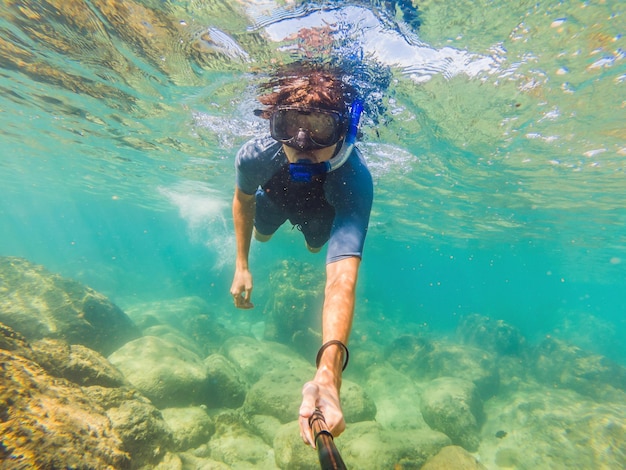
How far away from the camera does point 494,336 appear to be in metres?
22.3

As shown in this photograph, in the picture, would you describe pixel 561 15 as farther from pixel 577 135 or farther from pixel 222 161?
pixel 222 161

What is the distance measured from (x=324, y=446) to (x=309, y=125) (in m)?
3.58

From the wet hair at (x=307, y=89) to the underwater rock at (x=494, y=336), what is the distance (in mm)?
20746

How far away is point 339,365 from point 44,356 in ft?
17.8

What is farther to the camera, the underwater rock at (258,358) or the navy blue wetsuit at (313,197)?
the underwater rock at (258,358)

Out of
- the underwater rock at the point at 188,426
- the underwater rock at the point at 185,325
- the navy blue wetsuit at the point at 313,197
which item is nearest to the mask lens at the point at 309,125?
the navy blue wetsuit at the point at 313,197

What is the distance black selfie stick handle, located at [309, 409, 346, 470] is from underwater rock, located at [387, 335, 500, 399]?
17.2m

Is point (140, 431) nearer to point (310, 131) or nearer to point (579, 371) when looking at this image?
point (310, 131)

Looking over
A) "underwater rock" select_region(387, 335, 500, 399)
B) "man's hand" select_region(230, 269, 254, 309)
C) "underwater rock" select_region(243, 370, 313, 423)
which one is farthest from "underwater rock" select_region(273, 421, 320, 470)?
"underwater rock" select_region(387, 335, 500, 399)

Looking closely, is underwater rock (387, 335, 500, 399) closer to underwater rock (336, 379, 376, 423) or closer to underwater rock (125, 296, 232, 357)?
underwater rock (336, 379, 376, 423)

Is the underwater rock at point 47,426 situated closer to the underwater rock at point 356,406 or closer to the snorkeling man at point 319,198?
the snorkeling man at point 319,198

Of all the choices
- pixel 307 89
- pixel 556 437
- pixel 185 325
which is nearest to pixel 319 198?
pixel 307 89

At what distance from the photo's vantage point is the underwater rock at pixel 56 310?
9.98 m

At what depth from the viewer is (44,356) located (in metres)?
4.99
